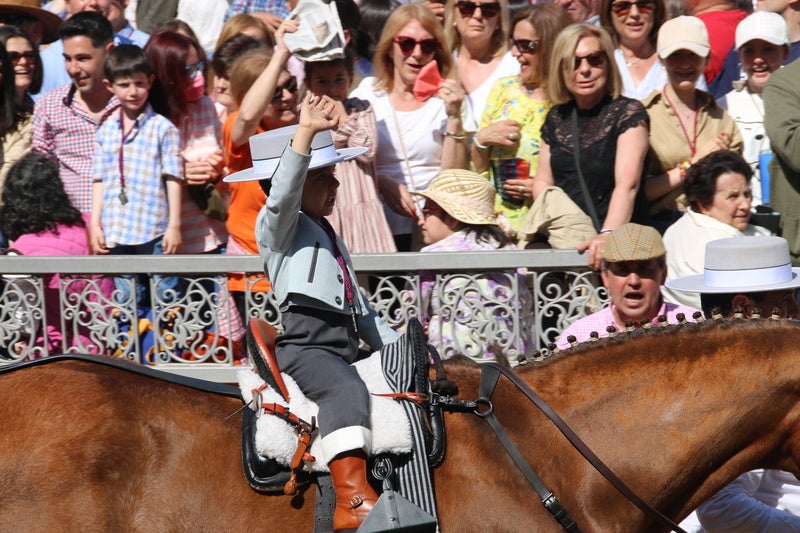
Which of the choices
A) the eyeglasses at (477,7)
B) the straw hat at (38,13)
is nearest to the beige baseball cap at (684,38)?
the eyeglasses at (477,7)

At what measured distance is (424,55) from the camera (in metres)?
7.48

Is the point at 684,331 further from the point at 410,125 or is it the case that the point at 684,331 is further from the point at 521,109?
the point at 410,125

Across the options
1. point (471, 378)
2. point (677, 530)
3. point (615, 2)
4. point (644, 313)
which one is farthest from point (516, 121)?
point (677, 530)

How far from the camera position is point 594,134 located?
22.3 ft

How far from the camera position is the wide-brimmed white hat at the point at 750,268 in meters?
A: 4.92

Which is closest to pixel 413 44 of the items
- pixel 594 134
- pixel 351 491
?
pixel 594 134

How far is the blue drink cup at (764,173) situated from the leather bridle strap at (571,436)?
3.39 m

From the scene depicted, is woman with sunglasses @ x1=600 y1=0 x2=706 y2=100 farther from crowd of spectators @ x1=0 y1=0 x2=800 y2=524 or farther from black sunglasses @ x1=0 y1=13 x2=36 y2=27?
black sunglasses @ x1=0 y1=13 x2=36 y2=27

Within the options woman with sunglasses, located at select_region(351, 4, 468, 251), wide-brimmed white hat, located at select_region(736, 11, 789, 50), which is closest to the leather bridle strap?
woman with sunglasses, located at select_region(351, 4, 468, 251)

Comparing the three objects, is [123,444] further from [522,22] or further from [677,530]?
[522,22]

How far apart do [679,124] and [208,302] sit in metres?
3.03

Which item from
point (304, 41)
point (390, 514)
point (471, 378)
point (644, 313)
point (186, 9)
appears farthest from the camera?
point (186, 9)

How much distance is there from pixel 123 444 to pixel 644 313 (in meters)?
2.63

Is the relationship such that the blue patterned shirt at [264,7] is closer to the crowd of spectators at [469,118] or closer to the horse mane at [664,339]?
the crowd of spectators at [469,118]
